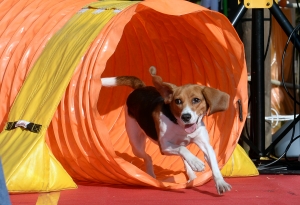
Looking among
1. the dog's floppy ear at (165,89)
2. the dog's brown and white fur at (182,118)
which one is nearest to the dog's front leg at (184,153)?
the dog's brown and white fur at (182,118)

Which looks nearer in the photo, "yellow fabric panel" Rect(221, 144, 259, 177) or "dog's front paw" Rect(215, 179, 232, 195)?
"dog's front paw" Rect(215, 179, 232, 195)

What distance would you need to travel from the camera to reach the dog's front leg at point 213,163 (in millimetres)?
6238

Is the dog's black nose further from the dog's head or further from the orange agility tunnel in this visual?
the orange agility tunnel

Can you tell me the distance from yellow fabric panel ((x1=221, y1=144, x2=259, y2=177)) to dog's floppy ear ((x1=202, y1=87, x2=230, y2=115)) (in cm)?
109

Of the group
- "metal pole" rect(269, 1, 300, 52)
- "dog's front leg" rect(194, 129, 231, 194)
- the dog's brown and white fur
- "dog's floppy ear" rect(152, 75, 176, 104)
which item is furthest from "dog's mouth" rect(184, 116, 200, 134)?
"metal pole" rect(269, 1, 300, 52)

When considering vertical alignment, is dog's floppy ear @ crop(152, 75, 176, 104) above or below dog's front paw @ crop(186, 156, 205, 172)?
above

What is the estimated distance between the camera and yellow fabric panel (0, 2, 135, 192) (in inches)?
244

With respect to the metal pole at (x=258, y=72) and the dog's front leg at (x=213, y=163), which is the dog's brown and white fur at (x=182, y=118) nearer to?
the dog's front leg at (x=213, y=163)

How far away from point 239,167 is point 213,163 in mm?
1033

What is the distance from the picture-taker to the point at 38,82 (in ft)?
22.6

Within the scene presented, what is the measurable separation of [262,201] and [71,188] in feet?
5.67

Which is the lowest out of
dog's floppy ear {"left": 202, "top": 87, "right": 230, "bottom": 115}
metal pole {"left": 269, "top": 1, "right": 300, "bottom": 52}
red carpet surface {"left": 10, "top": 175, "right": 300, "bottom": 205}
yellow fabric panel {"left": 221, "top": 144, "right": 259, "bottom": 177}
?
yellow fabric panel {"left": 221, "top": 144, "right": 259, "bottom": 177}

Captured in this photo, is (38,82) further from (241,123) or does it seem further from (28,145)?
(241,123)

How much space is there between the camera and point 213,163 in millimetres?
6426
